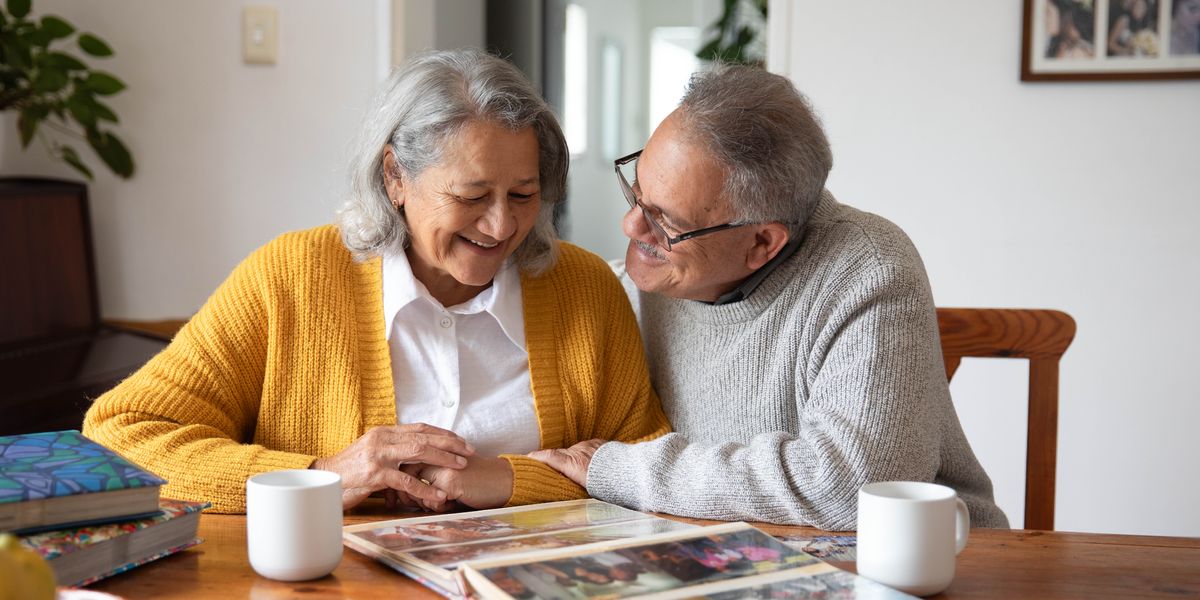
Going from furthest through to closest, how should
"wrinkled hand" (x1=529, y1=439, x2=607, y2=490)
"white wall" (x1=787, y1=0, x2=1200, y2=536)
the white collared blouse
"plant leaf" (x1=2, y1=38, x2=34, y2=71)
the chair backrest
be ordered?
"white wall" (x1=787, y1=0, x2=1200, y2=536), "plant leaf" (x1=2, y1=38, x2=34, y2=71), the chair backrest, the white collared blouse, "wrinkled hand" (x1=529, y1=439, x2=607, y2=490)

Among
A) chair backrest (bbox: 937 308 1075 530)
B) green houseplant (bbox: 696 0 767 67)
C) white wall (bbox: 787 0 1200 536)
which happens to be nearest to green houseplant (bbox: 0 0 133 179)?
green houseplant (bbox: 696 0 767 67)

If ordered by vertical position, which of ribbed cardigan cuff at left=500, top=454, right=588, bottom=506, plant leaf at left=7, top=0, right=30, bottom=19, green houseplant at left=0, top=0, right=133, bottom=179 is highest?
plant leaf at left=7, top=0, right=30, bottom=19

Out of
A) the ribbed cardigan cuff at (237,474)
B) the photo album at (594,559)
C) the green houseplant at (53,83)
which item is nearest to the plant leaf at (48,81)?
the green houseplant at (53,83)

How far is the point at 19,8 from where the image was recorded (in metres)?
2.39

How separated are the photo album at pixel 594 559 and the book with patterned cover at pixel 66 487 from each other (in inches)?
7.9

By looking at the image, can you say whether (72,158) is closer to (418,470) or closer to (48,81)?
(48,81)

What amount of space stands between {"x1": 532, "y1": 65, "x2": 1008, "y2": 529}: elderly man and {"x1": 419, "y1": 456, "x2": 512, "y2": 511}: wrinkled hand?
0.31 ft

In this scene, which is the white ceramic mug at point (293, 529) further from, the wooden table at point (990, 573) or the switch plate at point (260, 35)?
the switch plate at point (260, 35)

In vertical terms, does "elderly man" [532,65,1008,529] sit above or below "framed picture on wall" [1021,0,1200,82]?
below

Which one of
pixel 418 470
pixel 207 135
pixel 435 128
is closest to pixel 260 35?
pixel 207 135

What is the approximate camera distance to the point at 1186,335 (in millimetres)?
2471

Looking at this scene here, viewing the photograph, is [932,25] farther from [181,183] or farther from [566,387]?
[181,183]

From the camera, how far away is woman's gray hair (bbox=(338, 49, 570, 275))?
57.2 inches

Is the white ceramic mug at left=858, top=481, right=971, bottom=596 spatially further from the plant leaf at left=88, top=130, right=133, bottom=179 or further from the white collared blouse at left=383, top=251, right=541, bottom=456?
the plant leaf at left=88, top=130, right=133, bottom=179
